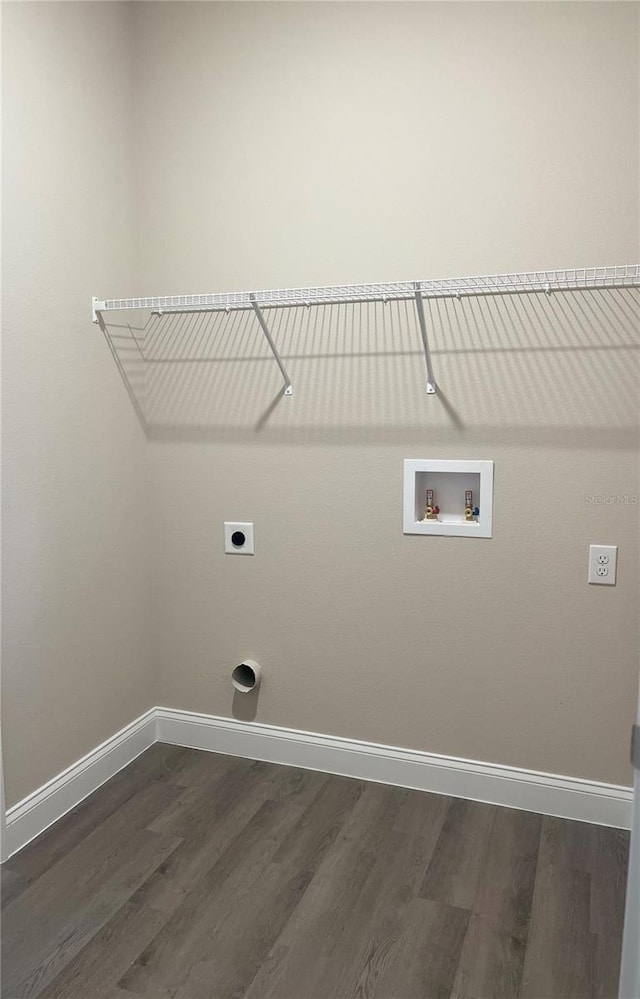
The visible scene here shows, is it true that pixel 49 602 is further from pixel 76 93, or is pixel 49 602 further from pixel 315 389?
pixel 76 93

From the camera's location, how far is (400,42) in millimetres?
2266

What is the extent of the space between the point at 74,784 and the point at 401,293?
5.77ft

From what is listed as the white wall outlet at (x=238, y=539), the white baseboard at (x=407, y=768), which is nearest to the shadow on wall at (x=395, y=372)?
the white wall outlet at (x=238, y=539)

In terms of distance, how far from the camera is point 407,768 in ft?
8.20

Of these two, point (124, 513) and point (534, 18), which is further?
point (124, 513)

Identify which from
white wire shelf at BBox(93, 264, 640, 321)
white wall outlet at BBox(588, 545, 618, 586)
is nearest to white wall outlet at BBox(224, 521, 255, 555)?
white wire shelf at BBox(93, 264, 640, 321)

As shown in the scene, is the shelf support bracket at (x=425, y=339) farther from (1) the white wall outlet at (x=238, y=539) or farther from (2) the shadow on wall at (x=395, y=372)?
(1) the white wall outlet at (x=238, y=539)

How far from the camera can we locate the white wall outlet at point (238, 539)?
2.63 metres

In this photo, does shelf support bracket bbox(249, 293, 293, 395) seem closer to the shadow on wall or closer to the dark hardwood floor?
the shadow on wall

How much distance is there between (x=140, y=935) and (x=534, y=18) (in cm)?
254

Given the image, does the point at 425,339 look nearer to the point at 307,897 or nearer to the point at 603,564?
the point at 603,564

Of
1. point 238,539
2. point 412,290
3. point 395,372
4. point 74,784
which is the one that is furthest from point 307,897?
point 412,290

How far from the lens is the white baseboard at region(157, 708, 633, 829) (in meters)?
2.30

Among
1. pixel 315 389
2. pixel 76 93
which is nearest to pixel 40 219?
pixel 76 93
